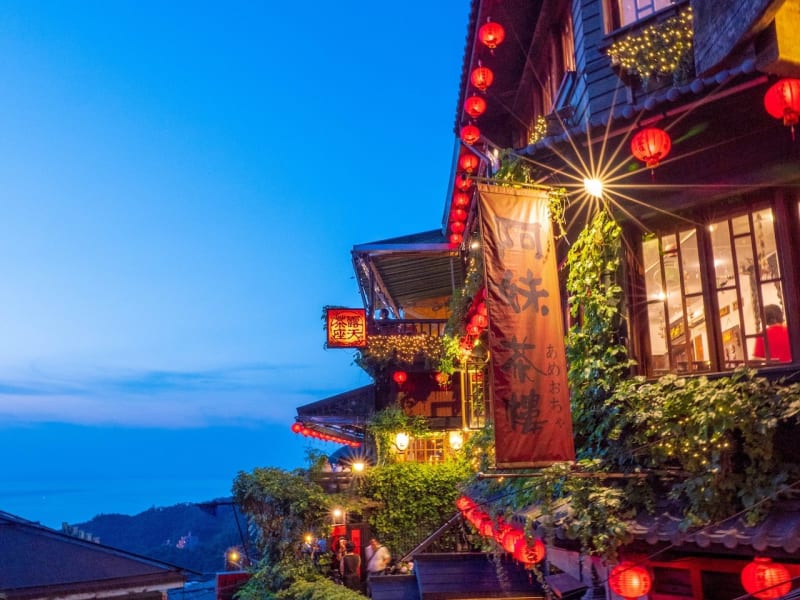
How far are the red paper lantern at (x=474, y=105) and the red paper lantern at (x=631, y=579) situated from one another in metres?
11.3

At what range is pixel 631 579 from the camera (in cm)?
775

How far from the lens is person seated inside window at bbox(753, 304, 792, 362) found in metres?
7.75

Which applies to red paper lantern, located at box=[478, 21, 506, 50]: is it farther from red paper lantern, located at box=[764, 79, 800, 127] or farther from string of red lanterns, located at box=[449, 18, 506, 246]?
red paper lantern, located at box=[764, 79, 800, 127]

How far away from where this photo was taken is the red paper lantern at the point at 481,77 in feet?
48.0

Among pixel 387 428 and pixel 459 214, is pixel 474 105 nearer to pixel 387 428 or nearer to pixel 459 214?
pixel 459 214

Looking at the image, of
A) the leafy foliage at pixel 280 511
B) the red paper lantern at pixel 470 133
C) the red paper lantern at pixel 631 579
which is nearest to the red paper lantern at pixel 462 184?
the red paper lantern at pixel 470 133

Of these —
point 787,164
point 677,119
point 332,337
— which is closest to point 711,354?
point 787,164

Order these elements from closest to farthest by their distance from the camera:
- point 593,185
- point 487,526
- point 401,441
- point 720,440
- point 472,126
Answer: point 720,440 < point 593,185 < point 487,526 < point 472,126 < point 401,441

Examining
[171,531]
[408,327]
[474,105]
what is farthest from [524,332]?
[171,531]

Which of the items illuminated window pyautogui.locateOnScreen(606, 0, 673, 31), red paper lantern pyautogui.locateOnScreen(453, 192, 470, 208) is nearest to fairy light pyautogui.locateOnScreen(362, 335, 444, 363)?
red paper lantern pyautogui.locateOnScreen(453, 192, 470, 208)

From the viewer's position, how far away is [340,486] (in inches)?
950

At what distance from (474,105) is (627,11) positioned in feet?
19.7

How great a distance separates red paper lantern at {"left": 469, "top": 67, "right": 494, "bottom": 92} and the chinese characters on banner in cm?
1165

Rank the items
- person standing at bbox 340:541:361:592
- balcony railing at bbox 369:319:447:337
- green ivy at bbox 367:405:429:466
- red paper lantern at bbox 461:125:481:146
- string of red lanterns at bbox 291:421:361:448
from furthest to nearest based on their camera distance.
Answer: string of red lanterns at bbox 291:421:361:448, green ivy at bbox 367:405:429:466, balcony railing at bbox 369:319:447:337, person standing at bbox 340:541:361:592, red paper lantern at bbox 461:125:481:146
